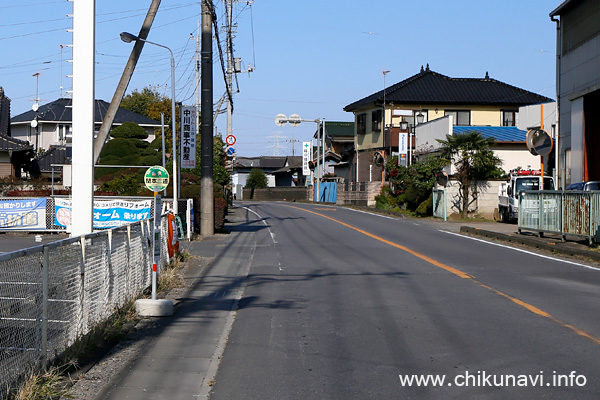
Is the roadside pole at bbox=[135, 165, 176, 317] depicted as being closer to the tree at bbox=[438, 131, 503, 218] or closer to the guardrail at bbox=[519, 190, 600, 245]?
the guardrail at bbox=[519, 190, 600, 245]

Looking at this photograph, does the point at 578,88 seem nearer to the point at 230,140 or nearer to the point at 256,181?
the point at 230,140

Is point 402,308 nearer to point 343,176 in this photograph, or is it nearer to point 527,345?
point 527,345

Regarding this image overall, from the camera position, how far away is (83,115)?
1027 cm

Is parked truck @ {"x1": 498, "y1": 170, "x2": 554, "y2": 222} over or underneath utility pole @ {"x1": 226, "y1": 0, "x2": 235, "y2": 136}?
underneath

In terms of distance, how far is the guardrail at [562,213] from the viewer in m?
17.7

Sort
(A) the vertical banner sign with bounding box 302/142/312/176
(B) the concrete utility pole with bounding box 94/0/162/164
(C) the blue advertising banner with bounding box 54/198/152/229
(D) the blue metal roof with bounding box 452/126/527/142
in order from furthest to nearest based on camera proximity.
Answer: (A) the vertical banner sign with bounding box 302/142/312/176 < (D) the blue metal roof with bounding box 452/126/527/142 < (C) the blue advertising banner with bounding box 54/198/152/229 < (B) the concrete utility pole with bounding box 94/0/162/164

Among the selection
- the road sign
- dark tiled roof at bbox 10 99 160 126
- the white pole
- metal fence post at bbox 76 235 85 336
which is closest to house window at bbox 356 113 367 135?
the road sign

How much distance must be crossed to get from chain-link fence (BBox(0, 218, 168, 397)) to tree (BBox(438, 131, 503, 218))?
86.9 ft

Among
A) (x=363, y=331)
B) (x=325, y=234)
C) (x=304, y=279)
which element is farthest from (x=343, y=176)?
(x=363, y=331)

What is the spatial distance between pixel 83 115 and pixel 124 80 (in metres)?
4.34

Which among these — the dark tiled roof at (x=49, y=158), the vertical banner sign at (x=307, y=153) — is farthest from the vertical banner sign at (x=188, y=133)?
the vertical banner sign at (x=307, y=153)

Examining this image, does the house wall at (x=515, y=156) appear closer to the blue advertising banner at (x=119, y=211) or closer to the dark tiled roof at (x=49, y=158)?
the blue advertising banner at (x=119, y=211)

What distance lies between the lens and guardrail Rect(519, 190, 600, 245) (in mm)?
17703

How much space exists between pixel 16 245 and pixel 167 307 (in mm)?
13382
